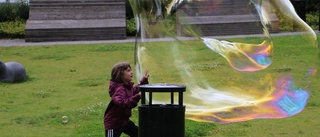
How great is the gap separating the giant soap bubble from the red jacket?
0.59m

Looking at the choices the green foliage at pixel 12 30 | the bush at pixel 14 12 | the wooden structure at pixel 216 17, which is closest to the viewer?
the wooden structure at pixel 216 17

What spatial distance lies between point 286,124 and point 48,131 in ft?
10.5

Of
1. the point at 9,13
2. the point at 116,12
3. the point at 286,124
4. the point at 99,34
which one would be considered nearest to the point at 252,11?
the point at 286,124

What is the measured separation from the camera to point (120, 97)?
6.55 metres

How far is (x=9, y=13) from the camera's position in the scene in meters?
25.6

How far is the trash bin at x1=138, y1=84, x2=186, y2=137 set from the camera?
6250mm

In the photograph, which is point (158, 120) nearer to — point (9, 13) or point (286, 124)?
point (286, 124)

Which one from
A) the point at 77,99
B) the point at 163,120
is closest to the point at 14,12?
the point at 77,99

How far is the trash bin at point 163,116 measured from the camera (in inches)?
246

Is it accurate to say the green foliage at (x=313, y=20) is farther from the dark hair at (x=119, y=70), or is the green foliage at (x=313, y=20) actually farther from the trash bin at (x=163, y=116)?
the trash bin at (x=163, y=116)

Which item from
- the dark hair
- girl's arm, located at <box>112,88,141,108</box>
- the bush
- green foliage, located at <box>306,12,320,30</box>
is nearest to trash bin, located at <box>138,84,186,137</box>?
girl's arm, located at <box>112,88,141,108</box>

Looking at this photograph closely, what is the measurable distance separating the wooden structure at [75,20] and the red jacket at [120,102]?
49.4 ft

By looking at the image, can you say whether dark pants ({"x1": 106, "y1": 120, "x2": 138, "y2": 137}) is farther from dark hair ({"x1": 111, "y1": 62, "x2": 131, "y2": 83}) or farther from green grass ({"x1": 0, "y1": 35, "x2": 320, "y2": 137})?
green grass ({"x1": 0, "y1": 35, "x2": 320, "y2": 137})

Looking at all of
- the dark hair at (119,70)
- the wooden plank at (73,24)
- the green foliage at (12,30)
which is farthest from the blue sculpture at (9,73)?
the green foliage at (12,30)
